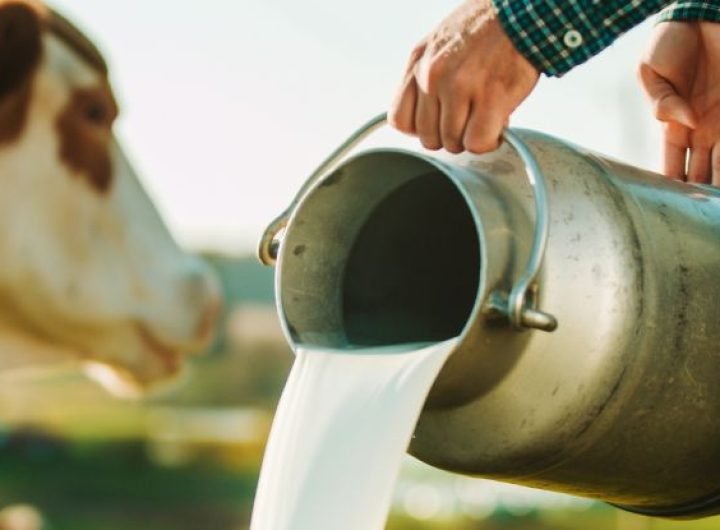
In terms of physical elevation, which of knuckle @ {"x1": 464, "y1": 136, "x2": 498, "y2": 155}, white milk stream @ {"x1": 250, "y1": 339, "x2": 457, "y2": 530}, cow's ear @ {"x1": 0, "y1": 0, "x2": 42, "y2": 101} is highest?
knuckle @ {"x1": 464, "y1": 136, "x2": 498, "y2": 155}

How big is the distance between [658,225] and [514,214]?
0.33ft

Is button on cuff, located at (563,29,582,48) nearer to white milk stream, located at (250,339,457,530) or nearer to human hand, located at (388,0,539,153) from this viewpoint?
human hand, located at (388,0,539,153)

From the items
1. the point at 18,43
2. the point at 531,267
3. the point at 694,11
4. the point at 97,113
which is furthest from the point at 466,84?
the point at 97,113

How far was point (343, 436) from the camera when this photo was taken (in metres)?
0.85

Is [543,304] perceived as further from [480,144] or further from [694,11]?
[694,11]

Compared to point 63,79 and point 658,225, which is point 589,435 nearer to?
point 658,225

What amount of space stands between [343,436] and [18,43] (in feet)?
10.0

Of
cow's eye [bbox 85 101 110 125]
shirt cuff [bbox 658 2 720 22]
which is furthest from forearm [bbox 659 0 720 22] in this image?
cow's eye [bbox 85 101 110 125]

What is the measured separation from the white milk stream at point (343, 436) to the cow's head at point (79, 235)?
3.02m

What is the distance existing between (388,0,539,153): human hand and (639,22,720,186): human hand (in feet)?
0.98

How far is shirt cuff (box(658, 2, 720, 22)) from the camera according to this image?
1178mm

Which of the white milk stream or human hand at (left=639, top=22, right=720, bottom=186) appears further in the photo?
human hand at (left=639, top=22, right=720, bottom=186)

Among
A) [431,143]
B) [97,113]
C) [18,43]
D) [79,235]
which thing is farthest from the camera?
[79,235]

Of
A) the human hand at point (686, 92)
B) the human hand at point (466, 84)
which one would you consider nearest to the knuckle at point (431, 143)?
the human hand at point (466, 84)
